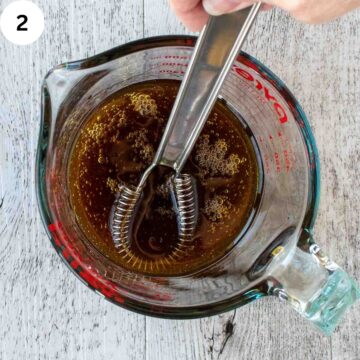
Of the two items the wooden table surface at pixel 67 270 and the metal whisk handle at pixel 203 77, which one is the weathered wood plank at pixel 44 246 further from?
the metal whisk handle at pixel 203 77

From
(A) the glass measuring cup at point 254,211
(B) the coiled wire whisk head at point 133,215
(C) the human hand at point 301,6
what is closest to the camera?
(C) the human hand at point 301,6

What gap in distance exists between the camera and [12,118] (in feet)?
2.39

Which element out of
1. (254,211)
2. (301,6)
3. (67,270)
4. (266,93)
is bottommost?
(67,270)

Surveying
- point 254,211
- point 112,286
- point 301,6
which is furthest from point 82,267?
point 301,6

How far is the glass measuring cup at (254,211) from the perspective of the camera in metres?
0.56

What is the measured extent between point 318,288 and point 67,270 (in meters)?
0.31

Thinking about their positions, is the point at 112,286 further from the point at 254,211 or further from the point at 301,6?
the point at 301,6

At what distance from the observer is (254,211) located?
2.27 ft

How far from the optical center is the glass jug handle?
0.55 metres

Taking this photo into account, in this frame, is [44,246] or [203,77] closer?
[203,77]

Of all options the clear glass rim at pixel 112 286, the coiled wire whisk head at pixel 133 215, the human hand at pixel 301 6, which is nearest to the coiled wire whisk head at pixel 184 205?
the coiled wire whisk head at pixel 133 215

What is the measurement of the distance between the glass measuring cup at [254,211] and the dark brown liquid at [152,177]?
0.01 meters

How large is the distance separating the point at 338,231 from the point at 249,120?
0.19 meters

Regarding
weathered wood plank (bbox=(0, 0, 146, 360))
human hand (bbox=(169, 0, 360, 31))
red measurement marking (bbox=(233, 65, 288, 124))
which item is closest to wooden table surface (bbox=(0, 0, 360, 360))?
weathered wood plank (bbox=(0, 0, 146, 360))
